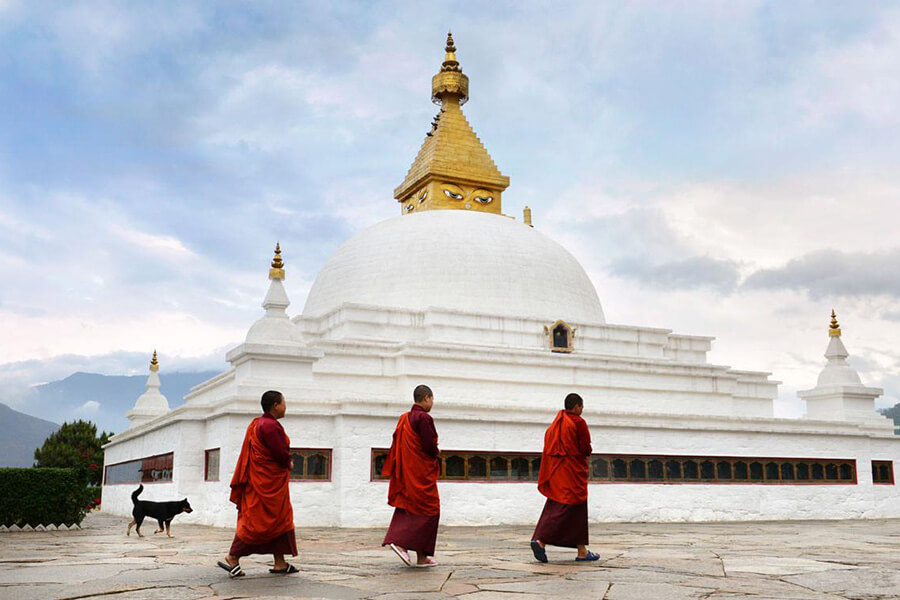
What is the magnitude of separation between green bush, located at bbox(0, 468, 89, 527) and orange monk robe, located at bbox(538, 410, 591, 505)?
10132mm

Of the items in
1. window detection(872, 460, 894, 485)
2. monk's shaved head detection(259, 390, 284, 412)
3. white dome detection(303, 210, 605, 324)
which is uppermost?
white dome detection(303, 210, 605, 324)

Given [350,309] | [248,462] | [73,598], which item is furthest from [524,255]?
[73,598]

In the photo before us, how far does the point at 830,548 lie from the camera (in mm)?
10883

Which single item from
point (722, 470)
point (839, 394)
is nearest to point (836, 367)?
point (839, 394)

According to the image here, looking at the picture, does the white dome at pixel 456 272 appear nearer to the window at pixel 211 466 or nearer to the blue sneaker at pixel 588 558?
the window at pixel 211 466

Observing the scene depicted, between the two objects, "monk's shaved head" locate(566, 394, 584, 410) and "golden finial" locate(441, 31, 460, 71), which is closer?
"monk's shaved head" locate(566, 394, 584, 410)

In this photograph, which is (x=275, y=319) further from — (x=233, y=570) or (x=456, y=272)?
(x=233, y=570)

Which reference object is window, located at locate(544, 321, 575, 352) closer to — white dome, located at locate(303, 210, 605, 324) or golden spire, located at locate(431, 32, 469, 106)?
white dome, located at locate(303, 210, 605, 324)

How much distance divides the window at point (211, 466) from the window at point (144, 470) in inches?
48.2

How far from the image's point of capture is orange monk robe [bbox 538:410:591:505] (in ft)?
29.4

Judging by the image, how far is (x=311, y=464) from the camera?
1697cm

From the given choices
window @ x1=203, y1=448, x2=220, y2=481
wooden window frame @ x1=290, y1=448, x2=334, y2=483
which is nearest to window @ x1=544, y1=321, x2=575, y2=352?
wooden window frame @ x1=290, y1=448, x2=334, y2=483

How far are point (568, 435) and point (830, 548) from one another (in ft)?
14.0

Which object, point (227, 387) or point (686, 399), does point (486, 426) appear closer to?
point (227, 387)
